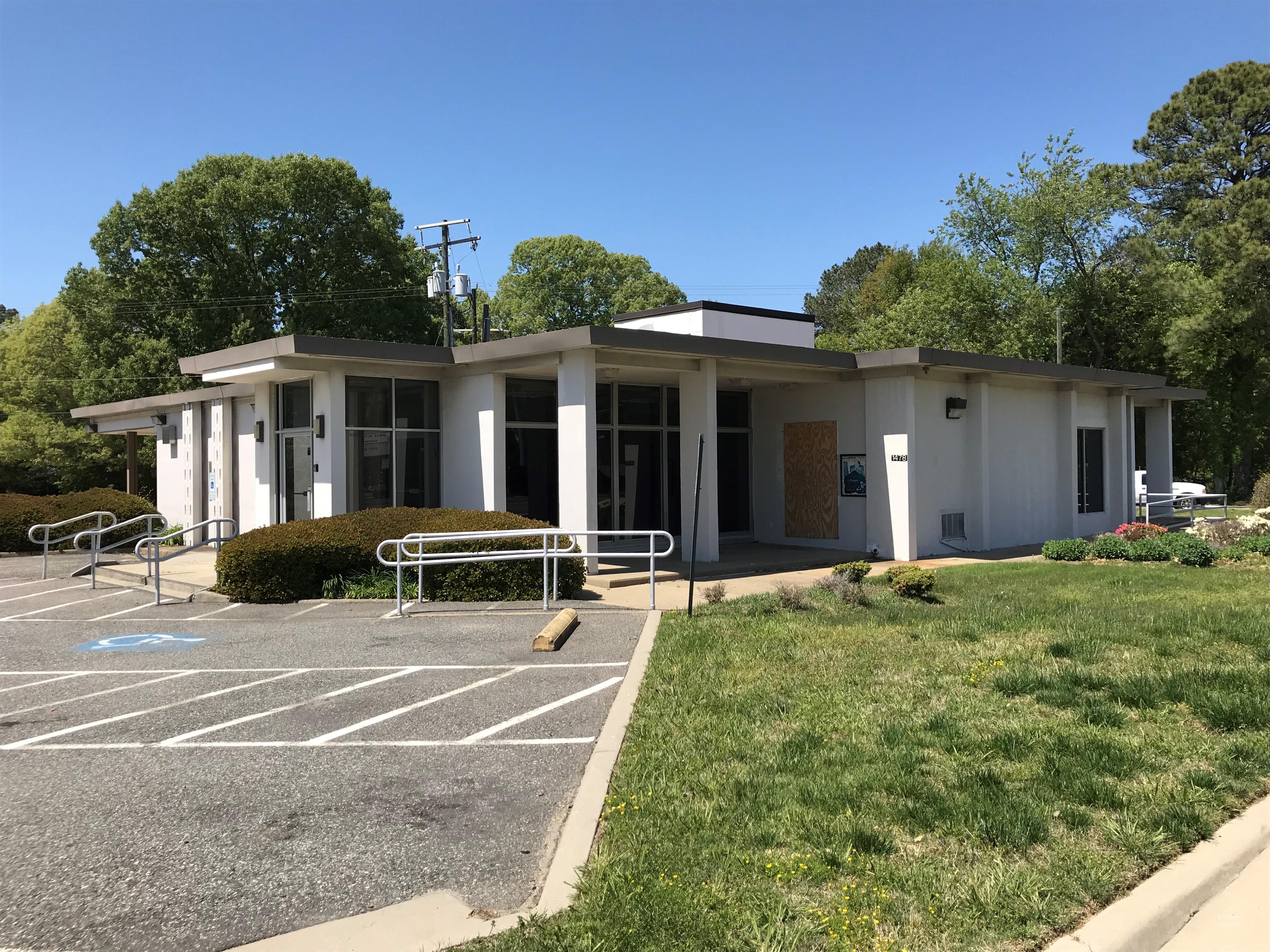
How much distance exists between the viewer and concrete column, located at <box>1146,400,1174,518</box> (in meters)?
26.7

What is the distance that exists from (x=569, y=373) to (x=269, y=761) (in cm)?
930

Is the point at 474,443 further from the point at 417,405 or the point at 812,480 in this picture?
the point at 812,480

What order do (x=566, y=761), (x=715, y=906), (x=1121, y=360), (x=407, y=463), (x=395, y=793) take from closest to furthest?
(x=715, y=906) → (x=395, y=793) → (x=566, y=761) → (x=407, y=463) → (x=1121, y=360)

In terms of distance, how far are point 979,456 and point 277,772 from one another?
15.3 metres

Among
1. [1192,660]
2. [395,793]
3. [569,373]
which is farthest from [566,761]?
[569,373]

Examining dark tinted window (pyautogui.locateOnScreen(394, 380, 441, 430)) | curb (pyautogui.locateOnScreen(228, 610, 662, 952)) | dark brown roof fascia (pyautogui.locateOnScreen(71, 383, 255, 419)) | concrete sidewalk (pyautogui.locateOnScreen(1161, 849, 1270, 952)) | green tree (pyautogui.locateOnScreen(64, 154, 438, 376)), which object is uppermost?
green tree (pyautogui.locateOnScreen(64, 154, 438, 376))

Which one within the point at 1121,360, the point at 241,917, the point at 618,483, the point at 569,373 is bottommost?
the point at 241,917

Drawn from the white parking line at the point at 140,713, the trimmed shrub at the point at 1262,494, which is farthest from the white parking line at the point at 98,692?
the trimmed shrub at the point at 1262,494

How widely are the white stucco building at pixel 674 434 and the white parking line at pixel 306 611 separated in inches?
137

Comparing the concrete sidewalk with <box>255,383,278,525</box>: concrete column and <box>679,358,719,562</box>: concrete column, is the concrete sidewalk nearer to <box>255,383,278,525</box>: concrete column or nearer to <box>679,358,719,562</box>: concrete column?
<box>679,358,719,562</box>: concrete column

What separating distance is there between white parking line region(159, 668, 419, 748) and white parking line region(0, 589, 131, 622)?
6258 mm

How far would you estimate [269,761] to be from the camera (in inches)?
234

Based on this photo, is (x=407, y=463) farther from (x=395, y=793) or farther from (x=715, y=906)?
(x=715, y=906)

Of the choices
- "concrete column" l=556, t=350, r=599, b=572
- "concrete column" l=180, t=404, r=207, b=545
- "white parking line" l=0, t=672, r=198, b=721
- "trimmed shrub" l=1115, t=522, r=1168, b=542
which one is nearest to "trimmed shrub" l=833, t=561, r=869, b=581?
"concrete column" l=556, t=350, r=599, b=572
